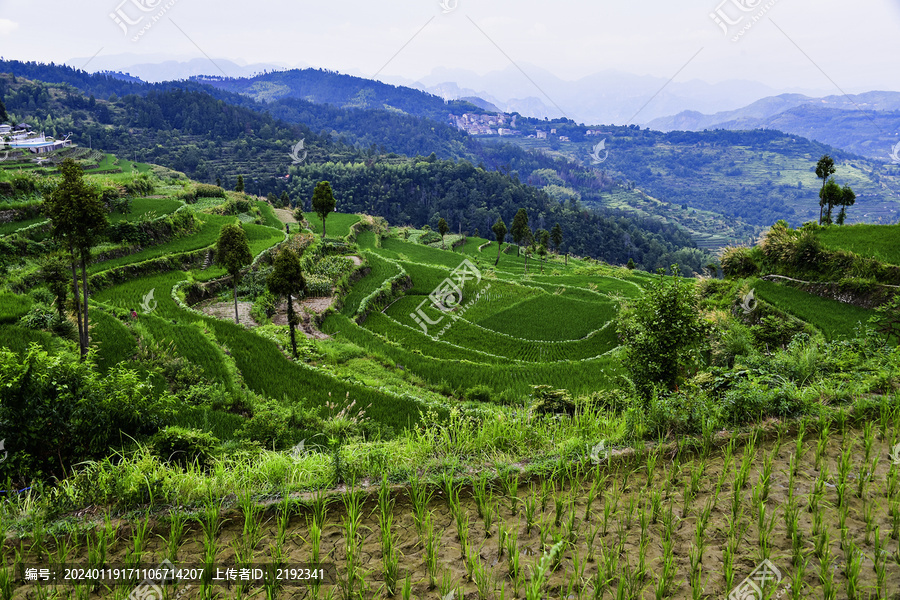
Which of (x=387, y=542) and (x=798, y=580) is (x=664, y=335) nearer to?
(x=798, y=580)

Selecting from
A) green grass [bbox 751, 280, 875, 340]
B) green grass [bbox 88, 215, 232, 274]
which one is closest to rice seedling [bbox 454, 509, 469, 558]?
green grass [bbox 751, 280, 875, 340]

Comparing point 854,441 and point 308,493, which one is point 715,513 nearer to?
point 854,441

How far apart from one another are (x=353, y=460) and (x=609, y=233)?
13762 centimetres

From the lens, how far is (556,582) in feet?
11.7

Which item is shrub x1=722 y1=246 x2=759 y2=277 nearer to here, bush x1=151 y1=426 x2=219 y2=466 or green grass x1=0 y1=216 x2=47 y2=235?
bush x1=151 y1=426 x2=219 y2=466

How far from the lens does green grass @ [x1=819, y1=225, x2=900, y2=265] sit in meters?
17.2

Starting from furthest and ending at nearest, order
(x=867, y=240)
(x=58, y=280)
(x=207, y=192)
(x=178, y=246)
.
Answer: (x=207, y=192)
(x=178, y=246)
(x=867, y=240)
(x=58, y=280)

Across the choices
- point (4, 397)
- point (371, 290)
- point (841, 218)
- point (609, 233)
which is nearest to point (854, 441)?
point (4, 397)

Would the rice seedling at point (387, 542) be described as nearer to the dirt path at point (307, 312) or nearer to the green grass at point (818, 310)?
the green grass at point (818, 310)

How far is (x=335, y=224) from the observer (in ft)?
188

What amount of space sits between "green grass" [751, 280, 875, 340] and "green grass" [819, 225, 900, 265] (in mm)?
2349

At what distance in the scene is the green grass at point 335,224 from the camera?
5091 centimetres

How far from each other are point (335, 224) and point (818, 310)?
51.2 meters

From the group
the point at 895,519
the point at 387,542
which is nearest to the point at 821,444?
the point at 895,519
